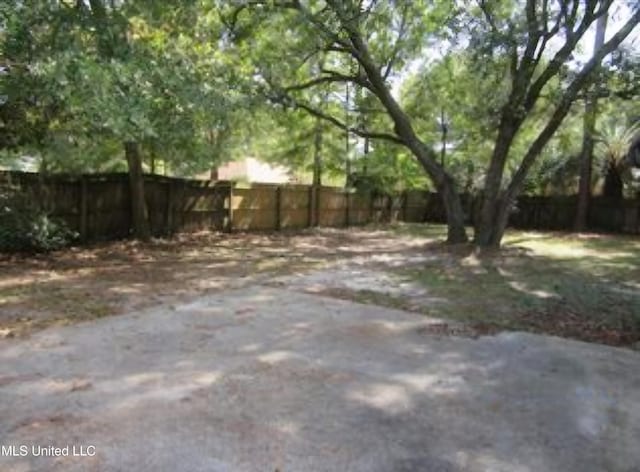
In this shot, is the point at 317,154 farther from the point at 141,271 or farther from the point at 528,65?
the point at 141,271

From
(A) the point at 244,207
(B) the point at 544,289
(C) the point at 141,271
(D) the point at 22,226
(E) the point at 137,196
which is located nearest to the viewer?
(B) the point at 544,289

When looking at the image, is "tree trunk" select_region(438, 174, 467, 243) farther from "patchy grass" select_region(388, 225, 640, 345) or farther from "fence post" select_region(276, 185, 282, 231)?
"fence post" select_region(276, 185, 282, 231)

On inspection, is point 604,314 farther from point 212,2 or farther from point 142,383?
point 212,2

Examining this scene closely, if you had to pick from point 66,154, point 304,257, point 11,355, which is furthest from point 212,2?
point 11,355

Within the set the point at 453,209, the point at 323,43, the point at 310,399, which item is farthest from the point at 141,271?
the point at 453,209

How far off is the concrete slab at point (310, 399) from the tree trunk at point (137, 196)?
22.2 ft

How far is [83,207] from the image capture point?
11.5 metres

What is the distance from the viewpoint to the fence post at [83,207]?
37.7 feet

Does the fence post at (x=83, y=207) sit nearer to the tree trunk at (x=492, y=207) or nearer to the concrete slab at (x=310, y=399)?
the concrete slab at (x=310, y=399)

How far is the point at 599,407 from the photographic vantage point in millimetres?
3910

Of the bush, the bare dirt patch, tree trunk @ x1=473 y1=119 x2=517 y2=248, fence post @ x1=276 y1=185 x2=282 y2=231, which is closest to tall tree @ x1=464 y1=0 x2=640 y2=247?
tree trunk @ x1=473 y1=119 x2=517 y2=248

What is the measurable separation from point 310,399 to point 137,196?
30.9ft

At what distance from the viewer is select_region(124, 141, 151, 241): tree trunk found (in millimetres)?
12008

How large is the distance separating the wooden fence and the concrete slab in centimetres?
623
